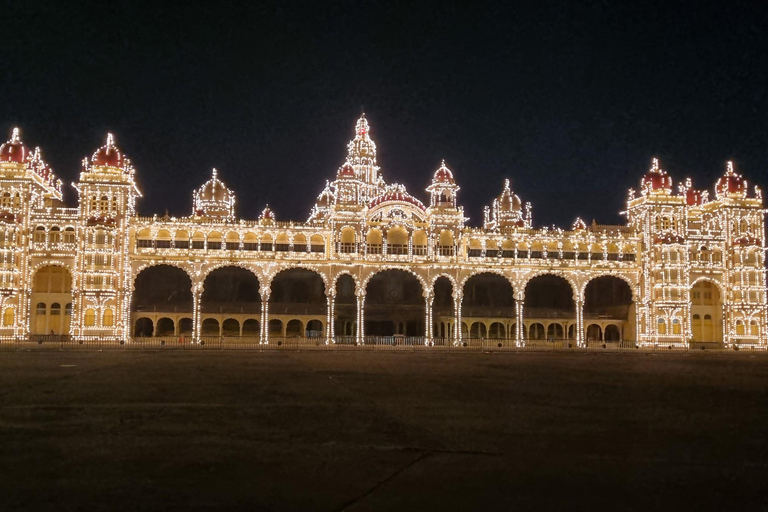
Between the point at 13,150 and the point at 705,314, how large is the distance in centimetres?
5397

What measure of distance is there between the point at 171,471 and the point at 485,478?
3110mm

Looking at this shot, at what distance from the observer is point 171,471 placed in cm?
734

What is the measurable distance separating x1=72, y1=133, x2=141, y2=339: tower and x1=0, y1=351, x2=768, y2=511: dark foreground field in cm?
3473

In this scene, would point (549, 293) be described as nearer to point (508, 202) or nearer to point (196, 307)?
point (508, 202)

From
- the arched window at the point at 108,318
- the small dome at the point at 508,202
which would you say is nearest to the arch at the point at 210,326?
the arched window at the point at 108,318

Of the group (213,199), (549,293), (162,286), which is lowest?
(549,293)

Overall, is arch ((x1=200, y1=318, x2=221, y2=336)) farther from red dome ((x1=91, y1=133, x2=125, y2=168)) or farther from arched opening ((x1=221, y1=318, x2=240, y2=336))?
red dome ((x1=91, y1=133, x2=125, y2=168))

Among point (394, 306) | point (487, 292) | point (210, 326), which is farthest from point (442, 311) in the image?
point (210, 326)

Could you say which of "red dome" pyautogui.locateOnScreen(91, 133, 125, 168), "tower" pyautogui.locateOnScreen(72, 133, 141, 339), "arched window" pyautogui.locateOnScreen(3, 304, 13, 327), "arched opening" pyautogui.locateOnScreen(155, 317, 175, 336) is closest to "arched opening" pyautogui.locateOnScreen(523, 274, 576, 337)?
"arched opening" pyautogui.locateOnScreen(155, 317, 175, 336)

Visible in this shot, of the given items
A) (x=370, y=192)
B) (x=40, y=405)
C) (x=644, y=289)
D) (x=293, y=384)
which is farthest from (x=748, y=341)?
(x=40, y=405)

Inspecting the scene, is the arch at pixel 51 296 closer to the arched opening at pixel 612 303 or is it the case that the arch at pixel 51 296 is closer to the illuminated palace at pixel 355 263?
the illuminated palace at pixel 355 263

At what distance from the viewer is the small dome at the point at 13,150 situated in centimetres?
5088

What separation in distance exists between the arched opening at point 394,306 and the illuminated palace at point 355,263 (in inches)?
5.6

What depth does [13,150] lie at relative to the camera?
51.0 metres
